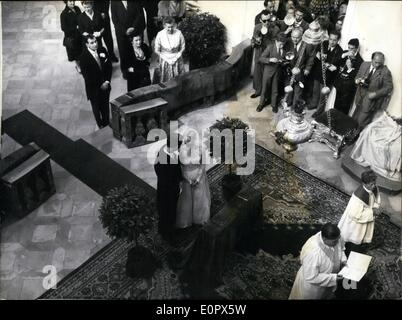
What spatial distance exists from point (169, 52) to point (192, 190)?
3.47m

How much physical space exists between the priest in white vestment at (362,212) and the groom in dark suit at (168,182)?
231 centimetres

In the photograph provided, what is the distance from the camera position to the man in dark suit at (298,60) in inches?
402

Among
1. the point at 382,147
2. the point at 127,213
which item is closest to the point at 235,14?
the point at 382,147

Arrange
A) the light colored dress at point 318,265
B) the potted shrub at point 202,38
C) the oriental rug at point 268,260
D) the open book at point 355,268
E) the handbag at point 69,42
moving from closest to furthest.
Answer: the light colored dress at point 318,265, the open book at point 355,268, the oriental rug at point 268,260, the potted shrub at point 202,38, the handbag at point 69,42

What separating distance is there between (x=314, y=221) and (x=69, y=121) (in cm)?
492

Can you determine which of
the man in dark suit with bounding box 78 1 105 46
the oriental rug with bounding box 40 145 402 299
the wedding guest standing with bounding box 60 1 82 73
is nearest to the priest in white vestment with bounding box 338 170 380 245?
the oriental rug with bounding box 40 145 402 299

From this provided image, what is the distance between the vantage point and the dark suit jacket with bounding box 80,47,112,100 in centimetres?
966

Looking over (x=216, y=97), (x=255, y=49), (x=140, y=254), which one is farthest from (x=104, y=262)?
(x=255, y=49)

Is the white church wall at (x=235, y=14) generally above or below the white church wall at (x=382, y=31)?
below

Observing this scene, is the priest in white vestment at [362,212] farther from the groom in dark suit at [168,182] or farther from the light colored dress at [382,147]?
the groom in dark suit at [168,182]

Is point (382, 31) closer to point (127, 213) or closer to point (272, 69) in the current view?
point (272, 69)

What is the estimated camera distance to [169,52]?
10594mm

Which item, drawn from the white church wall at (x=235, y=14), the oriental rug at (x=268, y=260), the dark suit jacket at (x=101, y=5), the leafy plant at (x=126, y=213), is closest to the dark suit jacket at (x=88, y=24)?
the dark suit jacket at (x=101, y=5)

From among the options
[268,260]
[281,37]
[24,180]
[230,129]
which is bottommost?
[268,260]
